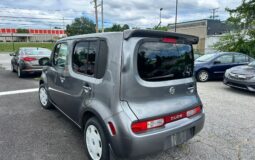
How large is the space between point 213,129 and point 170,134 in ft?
5.84

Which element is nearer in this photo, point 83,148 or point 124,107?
point 124,107

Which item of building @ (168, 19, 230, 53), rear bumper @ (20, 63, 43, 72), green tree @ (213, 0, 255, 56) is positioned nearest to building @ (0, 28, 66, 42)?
building @ (168, 19, 230, 53)

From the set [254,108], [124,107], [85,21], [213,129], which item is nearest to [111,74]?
[124,107]

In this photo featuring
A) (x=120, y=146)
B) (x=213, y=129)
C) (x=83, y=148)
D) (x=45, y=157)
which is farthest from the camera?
(x=213, y=129)

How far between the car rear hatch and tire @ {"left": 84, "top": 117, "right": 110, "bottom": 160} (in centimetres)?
53

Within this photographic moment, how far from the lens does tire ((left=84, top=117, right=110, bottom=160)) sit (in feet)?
7.38

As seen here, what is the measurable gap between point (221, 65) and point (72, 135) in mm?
7182

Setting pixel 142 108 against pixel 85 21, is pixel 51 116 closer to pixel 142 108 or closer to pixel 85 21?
pixel 142 108

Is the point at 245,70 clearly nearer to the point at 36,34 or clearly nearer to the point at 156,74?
the point at 156,74

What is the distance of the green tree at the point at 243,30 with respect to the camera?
44.4 feet

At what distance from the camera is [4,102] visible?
16.8 feet

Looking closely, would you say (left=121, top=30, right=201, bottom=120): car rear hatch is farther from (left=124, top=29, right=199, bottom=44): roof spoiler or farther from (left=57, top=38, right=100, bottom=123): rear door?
(left=57, top=38, right=100, bottom=123): rear door

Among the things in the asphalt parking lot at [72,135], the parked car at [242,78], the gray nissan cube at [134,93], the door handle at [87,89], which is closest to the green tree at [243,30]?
the parked car at [242,78]

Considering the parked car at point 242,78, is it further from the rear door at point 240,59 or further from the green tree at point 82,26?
the green tree at point 82,26
